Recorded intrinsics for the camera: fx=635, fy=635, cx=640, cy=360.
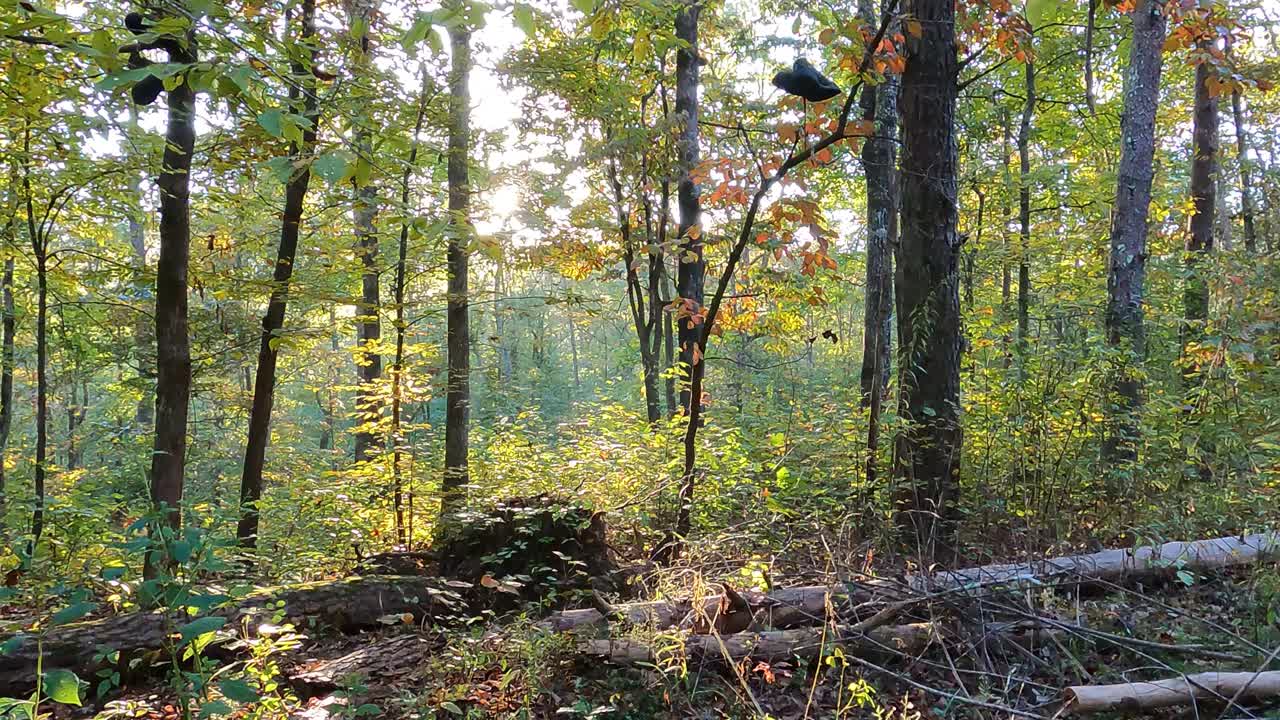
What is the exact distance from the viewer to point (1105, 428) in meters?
4.89

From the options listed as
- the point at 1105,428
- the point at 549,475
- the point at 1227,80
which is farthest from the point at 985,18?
the point at 549,475

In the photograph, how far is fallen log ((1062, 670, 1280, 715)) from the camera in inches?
102

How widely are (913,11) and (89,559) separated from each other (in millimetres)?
6995

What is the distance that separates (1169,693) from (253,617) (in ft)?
15.1

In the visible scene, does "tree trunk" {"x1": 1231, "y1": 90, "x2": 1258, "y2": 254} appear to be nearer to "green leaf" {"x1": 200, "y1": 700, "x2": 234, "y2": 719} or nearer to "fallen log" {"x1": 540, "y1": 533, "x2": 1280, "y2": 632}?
"fallen log" {"x1": 540, "y1": 533, "x2": 1280, "y2": 632}

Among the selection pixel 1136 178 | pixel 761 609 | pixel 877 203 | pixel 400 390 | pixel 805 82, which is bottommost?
pixel 761 609

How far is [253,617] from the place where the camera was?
3.73 m

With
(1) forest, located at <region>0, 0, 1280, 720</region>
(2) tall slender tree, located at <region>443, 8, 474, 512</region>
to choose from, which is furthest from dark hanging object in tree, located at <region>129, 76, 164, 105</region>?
(2) tall slender tree, located at <region>443, 8, 474, 512</region>

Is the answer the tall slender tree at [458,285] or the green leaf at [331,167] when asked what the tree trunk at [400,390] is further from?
the green leaf at [331,167]

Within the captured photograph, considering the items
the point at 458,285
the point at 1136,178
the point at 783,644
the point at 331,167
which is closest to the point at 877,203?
the point at 1136,178

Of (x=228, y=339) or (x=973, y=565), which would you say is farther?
(x=228, y=339)

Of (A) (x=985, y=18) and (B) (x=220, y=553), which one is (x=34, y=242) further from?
(A) (x=985, y=18)

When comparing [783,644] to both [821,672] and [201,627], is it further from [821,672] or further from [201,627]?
[201,627]

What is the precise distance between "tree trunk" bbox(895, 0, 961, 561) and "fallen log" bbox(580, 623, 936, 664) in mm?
1234
